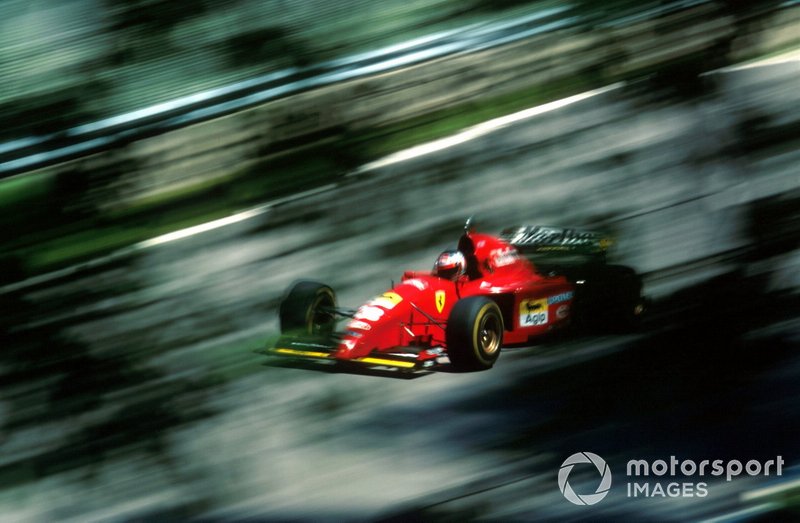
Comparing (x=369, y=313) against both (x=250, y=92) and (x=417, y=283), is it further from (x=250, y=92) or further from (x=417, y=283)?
(x=250, y=92)

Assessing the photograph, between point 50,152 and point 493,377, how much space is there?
42 cm

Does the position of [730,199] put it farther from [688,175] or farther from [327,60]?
[327,60]

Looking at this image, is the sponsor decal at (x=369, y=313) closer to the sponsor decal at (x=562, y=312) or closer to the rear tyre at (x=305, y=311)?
the rear tyre at (x=305, y=311)

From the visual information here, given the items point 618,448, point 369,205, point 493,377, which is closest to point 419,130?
point 369,205

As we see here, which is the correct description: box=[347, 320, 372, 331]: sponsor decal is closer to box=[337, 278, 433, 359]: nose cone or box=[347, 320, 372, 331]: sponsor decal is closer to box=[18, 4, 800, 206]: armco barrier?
box=[337, 278, 433, 359]: nose cone

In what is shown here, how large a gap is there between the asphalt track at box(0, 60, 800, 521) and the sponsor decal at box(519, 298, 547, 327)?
3 centimetres

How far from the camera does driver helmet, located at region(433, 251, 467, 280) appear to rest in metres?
0.90

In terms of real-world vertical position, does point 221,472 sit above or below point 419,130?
below

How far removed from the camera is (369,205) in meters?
0.87

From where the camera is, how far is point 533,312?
89 cm

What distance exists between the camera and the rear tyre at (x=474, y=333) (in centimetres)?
86

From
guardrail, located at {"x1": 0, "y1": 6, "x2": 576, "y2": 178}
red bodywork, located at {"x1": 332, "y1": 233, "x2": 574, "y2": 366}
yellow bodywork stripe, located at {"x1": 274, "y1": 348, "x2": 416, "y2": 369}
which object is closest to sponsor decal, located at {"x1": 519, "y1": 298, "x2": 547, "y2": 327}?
red bodywork, located at {"x1": 332, "y1": 233, "x2": 574, "y2": 366}
